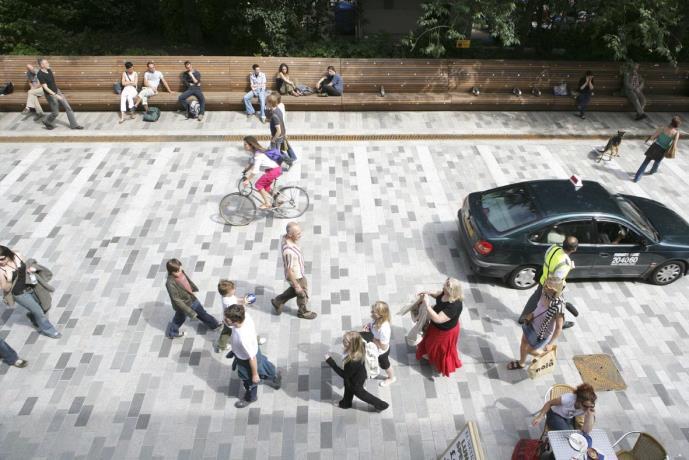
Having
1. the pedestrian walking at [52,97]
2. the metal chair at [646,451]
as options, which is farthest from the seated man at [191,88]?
the metal chair at [646,451]

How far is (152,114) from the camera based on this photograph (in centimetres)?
1389

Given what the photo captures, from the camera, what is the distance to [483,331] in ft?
26.3

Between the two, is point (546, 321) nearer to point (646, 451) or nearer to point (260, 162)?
point (646, 451)

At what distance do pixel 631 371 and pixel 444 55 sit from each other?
11751 millimetres

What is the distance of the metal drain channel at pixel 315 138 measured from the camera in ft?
42.7

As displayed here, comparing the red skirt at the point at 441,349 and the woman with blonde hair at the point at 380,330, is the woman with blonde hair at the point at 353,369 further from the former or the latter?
the red skirt at the point at 441,349

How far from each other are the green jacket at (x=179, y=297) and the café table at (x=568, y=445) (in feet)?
16.3

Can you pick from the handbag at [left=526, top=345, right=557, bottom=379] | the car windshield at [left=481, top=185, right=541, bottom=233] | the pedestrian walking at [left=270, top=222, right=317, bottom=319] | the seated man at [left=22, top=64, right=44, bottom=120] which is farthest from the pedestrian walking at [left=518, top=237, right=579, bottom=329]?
the seated man at [left=22, top=64, right=44, bottom=120]

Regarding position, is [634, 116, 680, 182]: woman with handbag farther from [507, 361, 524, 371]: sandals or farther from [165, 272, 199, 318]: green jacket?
[165, 272, 199, 318]: green jacket

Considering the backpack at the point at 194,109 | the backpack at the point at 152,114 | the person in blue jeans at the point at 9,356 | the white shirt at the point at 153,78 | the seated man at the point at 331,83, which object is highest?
the seated man at the point at 331,83

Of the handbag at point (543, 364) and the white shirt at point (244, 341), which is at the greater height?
the white shirt at point (244, 341)

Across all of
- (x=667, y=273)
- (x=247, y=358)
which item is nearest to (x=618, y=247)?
(x=667, y=273)

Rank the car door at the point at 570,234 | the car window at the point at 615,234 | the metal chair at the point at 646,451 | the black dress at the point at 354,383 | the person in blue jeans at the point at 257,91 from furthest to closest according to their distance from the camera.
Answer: the person in blue jeans at the point at 257,91 → the car window at the point at 615,234 → the car door at the point at 570,234 → the black dress at the point at 354,383 → the metal chair at the point at 646,451

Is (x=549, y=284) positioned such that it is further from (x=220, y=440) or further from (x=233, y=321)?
(x=220, y=440)
